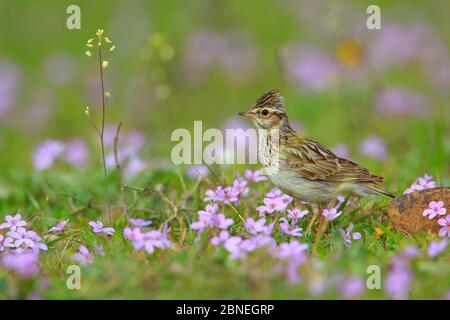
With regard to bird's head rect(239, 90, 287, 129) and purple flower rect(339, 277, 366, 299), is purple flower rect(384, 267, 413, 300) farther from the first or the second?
bird's head rect(239, 90, 287, 129)

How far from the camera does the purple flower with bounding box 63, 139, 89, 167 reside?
35.0ft

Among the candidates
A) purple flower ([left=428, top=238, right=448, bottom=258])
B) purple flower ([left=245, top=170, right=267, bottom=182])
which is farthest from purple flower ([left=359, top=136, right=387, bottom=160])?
purple flower ([left=428, top=238, right=448, bottom=258])

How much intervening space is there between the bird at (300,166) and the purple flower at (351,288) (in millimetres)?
1669

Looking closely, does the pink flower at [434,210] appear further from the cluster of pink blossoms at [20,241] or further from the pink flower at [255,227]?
the cluster of pink blossoms at [20,241]

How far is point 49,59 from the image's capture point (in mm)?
19547

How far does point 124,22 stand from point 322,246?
14081mm

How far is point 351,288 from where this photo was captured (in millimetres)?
5363

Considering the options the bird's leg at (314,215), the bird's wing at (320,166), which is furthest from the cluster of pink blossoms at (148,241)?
the bird's wing at (320,166)

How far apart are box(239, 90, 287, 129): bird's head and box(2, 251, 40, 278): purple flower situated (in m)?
2.57

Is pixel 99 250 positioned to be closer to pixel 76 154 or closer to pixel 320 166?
pixel 320 166

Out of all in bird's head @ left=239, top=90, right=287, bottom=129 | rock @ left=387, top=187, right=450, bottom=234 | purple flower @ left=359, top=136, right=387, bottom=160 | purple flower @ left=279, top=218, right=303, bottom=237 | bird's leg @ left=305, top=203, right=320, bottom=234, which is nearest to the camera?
purple flower @ left=279, top=218, right=303, bottom=237

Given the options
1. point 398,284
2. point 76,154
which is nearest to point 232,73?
point 76,154

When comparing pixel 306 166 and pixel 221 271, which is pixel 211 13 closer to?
pixel 306 166

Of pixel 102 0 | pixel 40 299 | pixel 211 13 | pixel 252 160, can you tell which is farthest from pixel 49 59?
pixel 40 299
